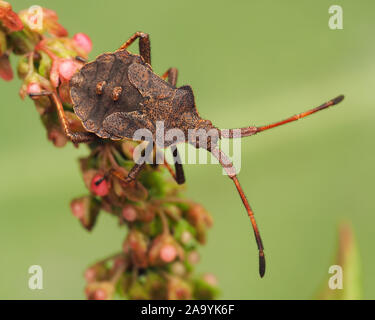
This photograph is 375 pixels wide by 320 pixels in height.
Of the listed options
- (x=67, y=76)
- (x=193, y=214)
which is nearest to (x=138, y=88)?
(x=67, y=76)

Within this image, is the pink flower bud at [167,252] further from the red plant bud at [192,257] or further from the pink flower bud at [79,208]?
the pink flower bud at [79,208]

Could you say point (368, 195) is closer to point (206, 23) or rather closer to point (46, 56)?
point (206, 23)

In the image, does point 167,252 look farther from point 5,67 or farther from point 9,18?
point 9,18

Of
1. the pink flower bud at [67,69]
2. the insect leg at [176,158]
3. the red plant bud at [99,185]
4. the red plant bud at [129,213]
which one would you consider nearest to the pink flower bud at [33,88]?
the pink flower bud at [67,69]

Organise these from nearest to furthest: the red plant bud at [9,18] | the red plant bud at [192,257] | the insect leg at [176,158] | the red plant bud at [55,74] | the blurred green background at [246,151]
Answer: the red plant bud at [9,18]
the red plant bud at [55,74]
the red plant bud at [192,257]
the insect leg at [176,158]
the blurred green background at [246,151]
